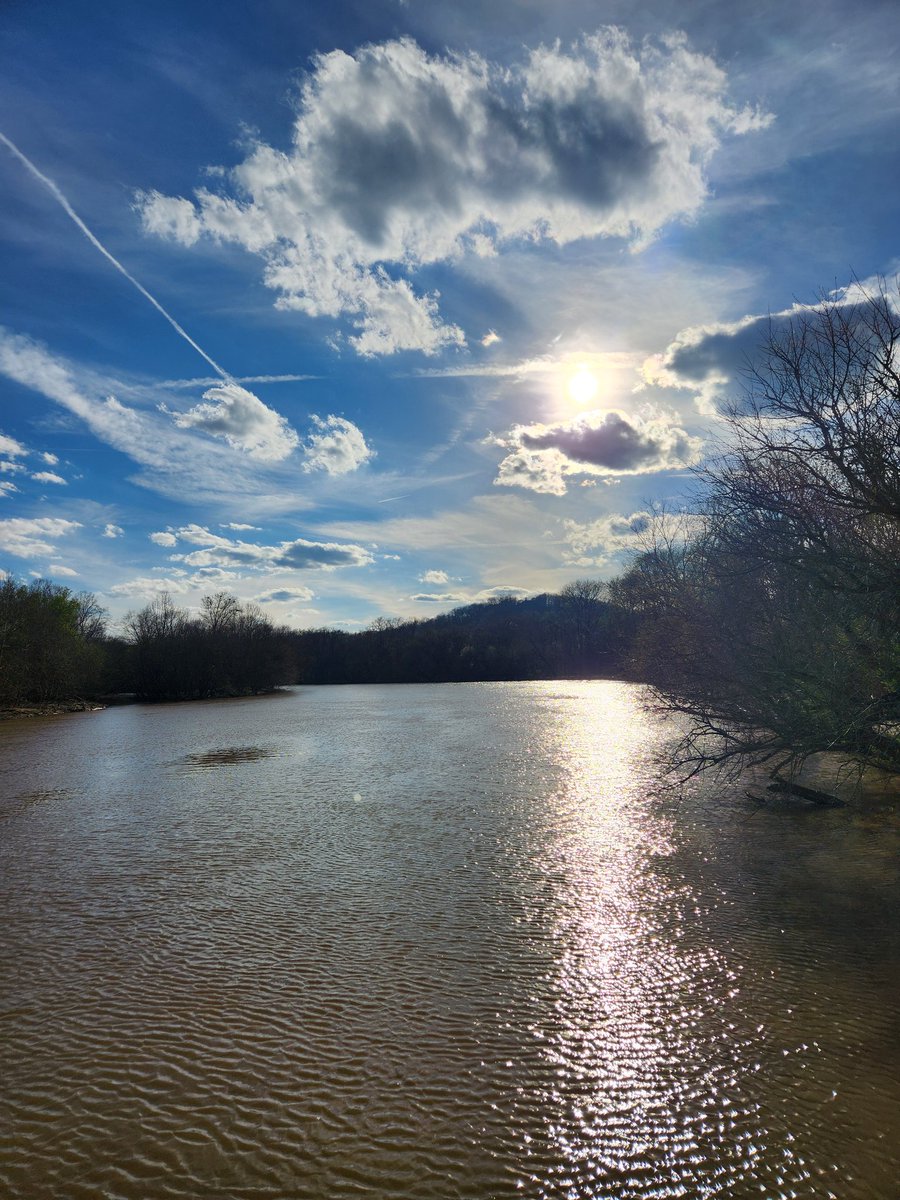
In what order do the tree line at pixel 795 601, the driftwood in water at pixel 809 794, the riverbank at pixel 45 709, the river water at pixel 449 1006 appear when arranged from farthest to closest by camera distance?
1. the riverbank at pixel 45 709
2. the driftwood in water at pixel 809 794
3. the tree line at pixel 795 601
4. the river water at pixel 449 1006

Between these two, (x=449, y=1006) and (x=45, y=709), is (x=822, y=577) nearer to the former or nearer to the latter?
(x=449, y=1006)

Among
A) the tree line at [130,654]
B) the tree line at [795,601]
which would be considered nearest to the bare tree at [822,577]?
the tree line at [795,601]

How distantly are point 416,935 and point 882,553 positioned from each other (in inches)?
299

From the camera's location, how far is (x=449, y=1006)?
5.89 meters

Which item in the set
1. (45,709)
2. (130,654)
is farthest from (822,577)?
(130,654)

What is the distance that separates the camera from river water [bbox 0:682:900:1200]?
13.5ft

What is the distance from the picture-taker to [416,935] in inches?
293

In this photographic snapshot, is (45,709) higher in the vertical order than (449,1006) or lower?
higher

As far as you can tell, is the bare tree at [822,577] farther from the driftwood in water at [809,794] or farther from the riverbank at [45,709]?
the riverbank at [45,709]

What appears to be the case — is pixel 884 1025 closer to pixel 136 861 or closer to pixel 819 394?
pixel 819 394

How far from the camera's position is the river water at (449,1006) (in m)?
4.11

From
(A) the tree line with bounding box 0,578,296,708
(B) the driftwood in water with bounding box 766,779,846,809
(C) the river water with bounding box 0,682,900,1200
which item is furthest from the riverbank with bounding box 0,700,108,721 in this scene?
(B) the driftwood in water with bounding box 766,779,846,809

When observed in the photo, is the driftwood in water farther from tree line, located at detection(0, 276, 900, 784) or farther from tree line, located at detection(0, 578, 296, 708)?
tree line, located at detection(0, 578, 296, 708)

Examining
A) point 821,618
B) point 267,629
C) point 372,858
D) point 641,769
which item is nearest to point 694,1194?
point 372,858
